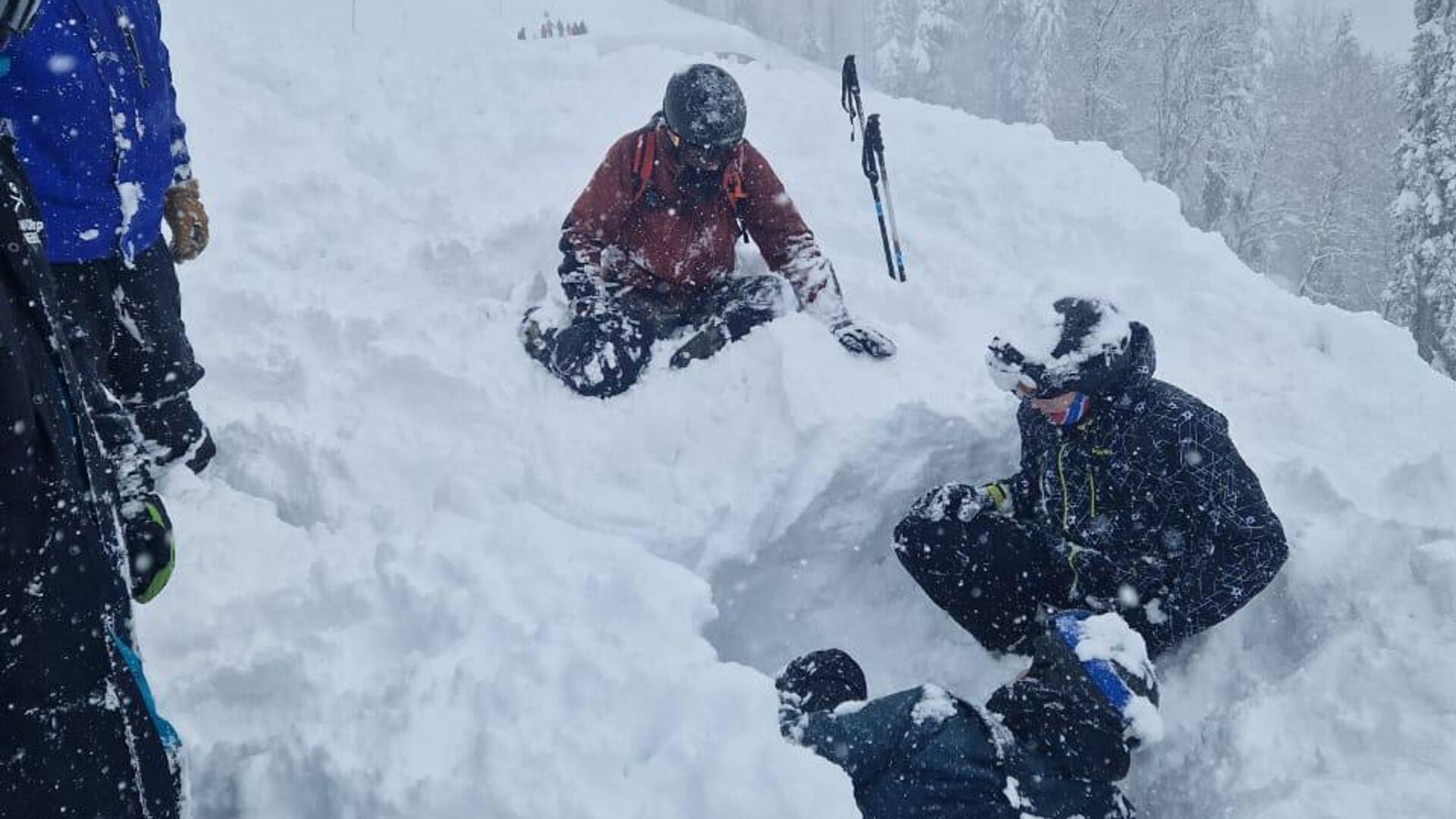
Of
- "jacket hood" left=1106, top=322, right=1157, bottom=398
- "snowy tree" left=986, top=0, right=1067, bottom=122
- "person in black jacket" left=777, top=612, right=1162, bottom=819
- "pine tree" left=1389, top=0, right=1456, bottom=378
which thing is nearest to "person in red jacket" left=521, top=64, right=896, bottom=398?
"jacket hood" left=1106, top=322, right=1157, bottom=398

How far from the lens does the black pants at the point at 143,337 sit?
2742mm

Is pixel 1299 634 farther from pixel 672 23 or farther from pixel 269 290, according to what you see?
pixel 672 23

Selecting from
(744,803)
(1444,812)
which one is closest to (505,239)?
(744,803)

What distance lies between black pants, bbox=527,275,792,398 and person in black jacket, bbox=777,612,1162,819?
6.31ft

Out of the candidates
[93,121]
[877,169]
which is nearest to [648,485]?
[93,121]

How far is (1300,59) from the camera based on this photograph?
36.3 metres

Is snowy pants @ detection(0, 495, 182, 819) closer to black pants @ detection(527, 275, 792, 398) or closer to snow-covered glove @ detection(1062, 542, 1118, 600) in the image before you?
black pants @ detection(527, 275, 792, 398)

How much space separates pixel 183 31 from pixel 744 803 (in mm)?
7885

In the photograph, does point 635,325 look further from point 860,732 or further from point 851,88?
point 851,88

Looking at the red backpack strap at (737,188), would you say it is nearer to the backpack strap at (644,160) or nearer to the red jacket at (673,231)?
the red jacket at (673,231)

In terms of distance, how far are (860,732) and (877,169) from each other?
404 centimetres

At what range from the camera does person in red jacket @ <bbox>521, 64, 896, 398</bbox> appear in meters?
4.17

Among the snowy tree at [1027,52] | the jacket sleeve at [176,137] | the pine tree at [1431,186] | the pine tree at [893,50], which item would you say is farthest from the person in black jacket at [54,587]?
the pine tree at [893,50]

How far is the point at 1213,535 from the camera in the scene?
2.95 m
